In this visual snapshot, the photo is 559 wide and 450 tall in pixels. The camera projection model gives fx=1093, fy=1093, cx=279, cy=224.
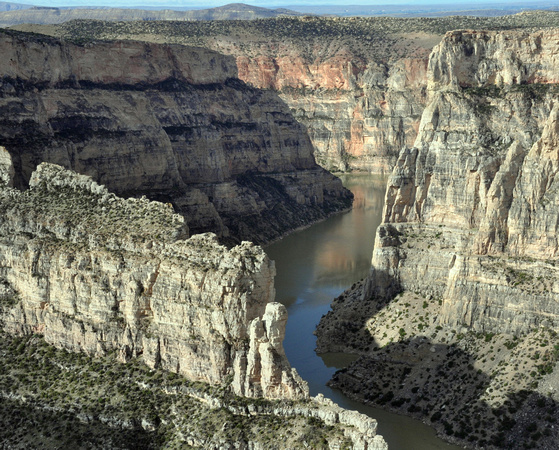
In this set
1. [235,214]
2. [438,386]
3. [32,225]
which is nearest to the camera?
[32,225]

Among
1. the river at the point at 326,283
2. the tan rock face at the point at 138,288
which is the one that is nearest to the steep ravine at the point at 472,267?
the river at the point at 326,283

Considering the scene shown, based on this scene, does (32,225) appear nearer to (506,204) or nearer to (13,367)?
(13,367)

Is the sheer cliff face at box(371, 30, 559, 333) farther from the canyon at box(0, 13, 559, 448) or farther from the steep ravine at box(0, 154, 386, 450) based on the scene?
the steep ravine at box(0, 154, 386, 450)

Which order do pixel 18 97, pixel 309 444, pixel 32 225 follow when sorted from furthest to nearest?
pixel 18 97 → pixel 32 225 → pixel 309 444

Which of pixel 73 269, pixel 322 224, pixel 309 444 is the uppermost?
pixel 73 269

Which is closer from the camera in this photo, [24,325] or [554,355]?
[24,325]

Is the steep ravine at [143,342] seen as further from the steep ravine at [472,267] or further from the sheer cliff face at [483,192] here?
the sheer cliff face at [483,192]

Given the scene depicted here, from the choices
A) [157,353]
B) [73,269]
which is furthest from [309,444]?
[73,269]
